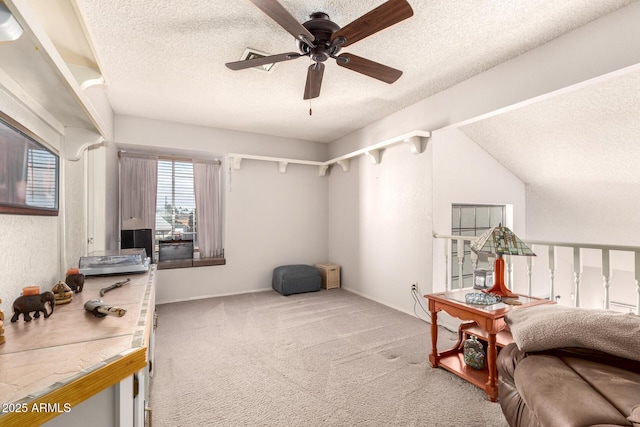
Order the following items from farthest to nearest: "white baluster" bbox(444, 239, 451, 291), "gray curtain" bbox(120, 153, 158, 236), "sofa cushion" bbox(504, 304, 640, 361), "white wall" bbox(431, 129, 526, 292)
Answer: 1. "gray curtain" bbox(120, 153, 158, 236)
2. "white wall" bbox(431, 129, 526, 292)
3. "white baluster" bbox(444, 239, 451, 291)
4. "sofa cushion" bbox(504, 304, 640, 361)

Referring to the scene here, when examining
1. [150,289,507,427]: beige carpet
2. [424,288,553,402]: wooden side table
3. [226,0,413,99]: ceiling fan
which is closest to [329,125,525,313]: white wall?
[150,289,507,427]: beige carpet

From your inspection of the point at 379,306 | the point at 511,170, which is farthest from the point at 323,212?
the point at 511,170

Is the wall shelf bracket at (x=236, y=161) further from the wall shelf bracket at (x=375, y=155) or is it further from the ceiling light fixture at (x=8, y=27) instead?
the ceiling light fixture at (x=8, y=27)

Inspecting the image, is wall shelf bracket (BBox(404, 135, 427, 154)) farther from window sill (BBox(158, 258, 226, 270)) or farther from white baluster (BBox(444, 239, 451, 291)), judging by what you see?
window sill (BBox(158, 258, 226, 270))

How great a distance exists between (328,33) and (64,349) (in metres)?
2.01

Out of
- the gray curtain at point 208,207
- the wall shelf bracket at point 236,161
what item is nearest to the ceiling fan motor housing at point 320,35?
the wall shelf bracket at point 236,161

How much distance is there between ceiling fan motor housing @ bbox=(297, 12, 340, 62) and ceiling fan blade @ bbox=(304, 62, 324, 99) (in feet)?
0.45

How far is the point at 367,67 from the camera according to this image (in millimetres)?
2064

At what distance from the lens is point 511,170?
12.8 feet

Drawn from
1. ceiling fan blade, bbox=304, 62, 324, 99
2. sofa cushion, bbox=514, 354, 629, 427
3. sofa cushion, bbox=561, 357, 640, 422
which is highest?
ceiling fan blade, bbox=304, 62, 324, 99

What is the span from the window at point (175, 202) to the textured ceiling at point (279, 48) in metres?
0.88

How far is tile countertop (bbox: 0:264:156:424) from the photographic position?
0.64 meters

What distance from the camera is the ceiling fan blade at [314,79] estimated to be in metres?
2.04

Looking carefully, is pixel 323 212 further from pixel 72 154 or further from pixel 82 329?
pixel 82 329
